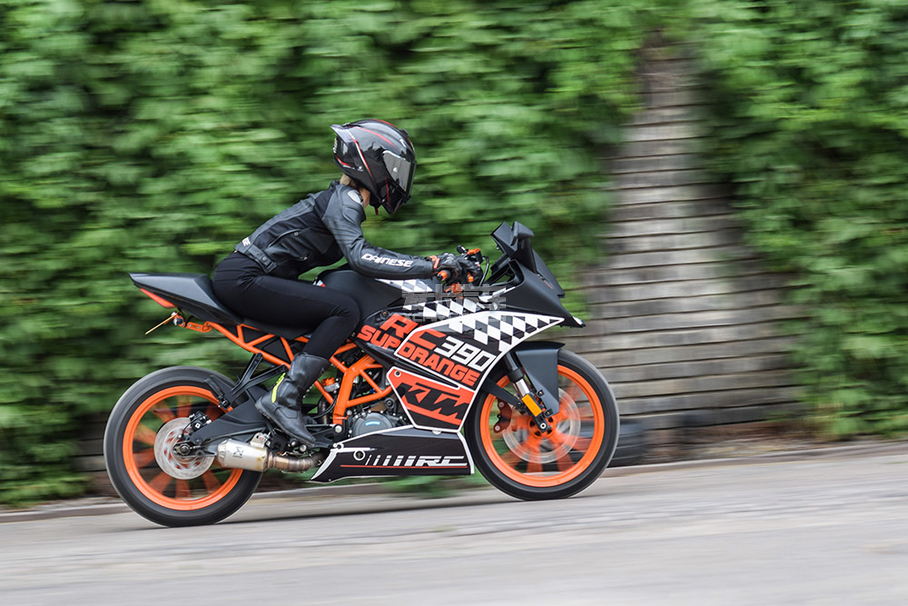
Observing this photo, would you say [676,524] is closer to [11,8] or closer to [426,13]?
[426,13]

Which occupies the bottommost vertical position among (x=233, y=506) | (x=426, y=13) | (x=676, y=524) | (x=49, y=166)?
(x=233, y=506)

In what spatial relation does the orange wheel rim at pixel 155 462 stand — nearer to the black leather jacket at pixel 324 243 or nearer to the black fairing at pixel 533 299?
the black leather jacket at pixel 324 243

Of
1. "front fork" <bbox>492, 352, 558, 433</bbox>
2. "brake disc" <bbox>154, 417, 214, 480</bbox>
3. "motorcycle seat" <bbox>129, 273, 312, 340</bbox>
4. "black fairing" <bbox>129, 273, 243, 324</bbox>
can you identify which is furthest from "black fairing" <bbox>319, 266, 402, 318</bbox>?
"brake disc" <bbox>154, 417, 214, 480</bbox>

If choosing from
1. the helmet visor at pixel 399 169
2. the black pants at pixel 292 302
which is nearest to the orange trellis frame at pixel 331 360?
the black pants at pixel 292 302

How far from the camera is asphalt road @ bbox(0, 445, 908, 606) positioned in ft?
11.6

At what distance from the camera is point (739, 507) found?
4.69 m

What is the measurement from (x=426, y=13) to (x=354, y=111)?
0.74 m

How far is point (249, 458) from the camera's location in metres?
4.81

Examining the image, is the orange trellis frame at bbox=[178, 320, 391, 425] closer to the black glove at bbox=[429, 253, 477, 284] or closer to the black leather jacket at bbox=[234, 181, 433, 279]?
the black leather jacket at bbox=[234, 181, 433, 279]

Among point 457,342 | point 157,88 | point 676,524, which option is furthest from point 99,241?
point 676,524

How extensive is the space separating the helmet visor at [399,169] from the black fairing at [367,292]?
1.71 ft

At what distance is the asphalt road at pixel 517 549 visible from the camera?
3543 millimetres

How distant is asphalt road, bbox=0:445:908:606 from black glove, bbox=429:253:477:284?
117 centimetres

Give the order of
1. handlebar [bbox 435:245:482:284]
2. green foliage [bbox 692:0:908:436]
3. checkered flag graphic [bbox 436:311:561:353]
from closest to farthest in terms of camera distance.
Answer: handlebar [bbox 435:245:482:284]
checkered flag graphic [bbox 436:311:561:353]
green foliage [bbox 692:0:908:436]
